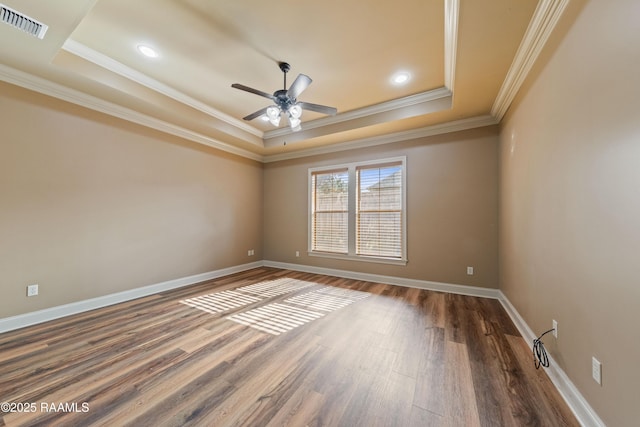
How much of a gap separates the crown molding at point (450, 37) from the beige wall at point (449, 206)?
1.29 m

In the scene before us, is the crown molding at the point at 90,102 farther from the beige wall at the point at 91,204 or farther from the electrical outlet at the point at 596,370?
the electrical outlet at the point at 596,370

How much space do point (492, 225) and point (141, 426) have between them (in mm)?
4328

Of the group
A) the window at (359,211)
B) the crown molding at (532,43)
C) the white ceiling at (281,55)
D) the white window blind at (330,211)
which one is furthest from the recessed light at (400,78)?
the white window blind at (330,211)

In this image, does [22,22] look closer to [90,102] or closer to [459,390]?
[90,102]

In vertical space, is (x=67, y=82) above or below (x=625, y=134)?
above

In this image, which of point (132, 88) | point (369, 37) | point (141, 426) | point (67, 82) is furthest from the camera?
point (132, 88)

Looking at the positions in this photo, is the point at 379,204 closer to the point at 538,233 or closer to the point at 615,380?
the point at 538,233

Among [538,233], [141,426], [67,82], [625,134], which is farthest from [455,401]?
[67,82]

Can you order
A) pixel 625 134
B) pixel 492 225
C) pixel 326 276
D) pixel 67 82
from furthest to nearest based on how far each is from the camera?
pixel 326 276 < pixel 492 225 < pixel 67 82 < pixel 625 134

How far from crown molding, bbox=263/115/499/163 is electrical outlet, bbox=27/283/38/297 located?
417cm

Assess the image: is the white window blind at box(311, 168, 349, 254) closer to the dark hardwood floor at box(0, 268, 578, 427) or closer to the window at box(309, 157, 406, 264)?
the window at box(309, 157, 406, 264)

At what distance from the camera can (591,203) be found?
4.46ft

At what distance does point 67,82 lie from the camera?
2.69m

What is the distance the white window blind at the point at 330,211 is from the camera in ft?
15.8
